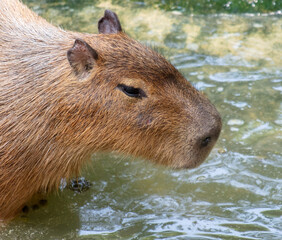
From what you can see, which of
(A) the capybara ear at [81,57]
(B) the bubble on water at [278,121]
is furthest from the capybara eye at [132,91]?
(B) the bubble on water at [278,121]

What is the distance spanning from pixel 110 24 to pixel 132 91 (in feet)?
2.54

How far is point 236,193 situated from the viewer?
5012 millimetres

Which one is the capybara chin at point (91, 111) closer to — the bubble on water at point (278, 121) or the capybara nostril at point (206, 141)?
the capybara nostril at point (206, 141)

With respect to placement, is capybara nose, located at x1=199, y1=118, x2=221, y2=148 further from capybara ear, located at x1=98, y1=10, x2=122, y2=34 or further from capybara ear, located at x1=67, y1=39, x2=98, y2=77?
capybara ear, located at x1=98, y1=10, x2=122, y2=34

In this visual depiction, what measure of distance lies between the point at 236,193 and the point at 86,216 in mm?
1394

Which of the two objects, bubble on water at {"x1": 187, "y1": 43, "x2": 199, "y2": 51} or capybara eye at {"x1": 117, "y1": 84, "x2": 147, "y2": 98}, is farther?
bubble on water at {"x1": 187, "y1": 43, "x2": 199, "y2": 51}

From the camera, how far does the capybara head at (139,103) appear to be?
4.16 m

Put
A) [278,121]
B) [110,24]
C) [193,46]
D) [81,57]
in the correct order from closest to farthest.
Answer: [81,57], [110,24], [278,121], [193,46]

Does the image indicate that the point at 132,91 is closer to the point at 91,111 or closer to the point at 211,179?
the point at 91,111

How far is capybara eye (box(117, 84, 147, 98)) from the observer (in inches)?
164

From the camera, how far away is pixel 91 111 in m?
4.21

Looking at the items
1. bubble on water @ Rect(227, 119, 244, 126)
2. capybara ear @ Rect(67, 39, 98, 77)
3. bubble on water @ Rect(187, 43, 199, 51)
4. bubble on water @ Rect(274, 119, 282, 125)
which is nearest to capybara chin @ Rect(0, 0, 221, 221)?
capybara ear @ Rect(67, 39, 98, 77)

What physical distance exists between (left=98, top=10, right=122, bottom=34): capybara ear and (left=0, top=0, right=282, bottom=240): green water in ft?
4.82

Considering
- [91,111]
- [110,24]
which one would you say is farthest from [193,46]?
[91,111]
